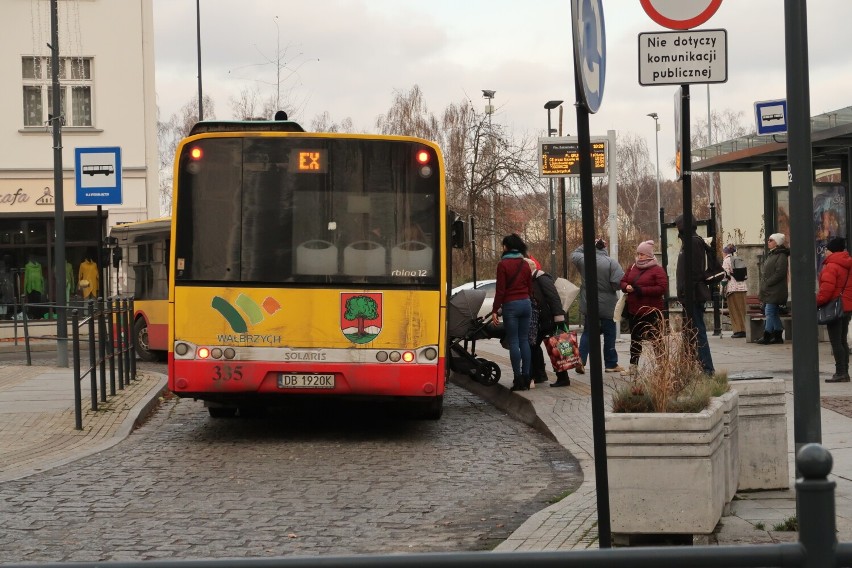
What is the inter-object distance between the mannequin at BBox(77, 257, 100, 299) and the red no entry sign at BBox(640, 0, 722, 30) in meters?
29.8

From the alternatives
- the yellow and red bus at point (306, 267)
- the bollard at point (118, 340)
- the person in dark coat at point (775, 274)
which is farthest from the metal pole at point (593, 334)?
the person in dark coat at point (775, 274)

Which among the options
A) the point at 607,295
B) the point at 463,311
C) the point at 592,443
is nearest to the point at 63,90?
the point at 463,311

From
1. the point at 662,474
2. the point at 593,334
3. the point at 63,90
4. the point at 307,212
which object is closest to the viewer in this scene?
the point at 593,334

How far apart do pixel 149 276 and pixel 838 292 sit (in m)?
12.3

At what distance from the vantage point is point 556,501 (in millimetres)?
8586

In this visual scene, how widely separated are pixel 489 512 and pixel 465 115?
46.6m

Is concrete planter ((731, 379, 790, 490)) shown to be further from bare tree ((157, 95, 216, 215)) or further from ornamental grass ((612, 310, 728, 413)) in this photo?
bare tree ((157, 95, 216, 215))

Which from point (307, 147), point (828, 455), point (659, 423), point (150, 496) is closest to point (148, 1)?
point (307, 147)

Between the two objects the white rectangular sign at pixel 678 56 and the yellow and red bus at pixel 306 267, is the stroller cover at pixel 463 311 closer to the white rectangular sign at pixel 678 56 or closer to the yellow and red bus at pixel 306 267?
the yellow and red bus at pixel 306 267

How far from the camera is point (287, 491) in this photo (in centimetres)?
920

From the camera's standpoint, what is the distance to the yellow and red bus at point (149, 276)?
2206 cm

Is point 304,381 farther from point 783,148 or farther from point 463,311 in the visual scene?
point 783,148

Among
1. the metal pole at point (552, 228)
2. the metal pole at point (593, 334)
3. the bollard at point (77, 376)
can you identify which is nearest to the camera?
the metal pole at point (593, 334)

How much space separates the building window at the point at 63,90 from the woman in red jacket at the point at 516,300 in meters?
23.9
